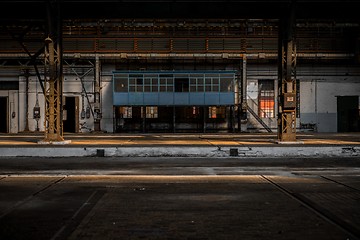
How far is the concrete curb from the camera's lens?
48.4 ft

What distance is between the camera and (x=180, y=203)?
6438 mm

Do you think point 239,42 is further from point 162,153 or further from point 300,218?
point 300,218

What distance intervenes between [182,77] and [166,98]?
2.07 metres

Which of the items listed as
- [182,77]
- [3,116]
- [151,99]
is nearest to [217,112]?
[182,77]

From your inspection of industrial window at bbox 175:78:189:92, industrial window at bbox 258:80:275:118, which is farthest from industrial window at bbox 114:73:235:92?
industrial window at bbox 258:80:275:118

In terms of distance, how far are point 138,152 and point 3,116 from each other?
22.0 metres

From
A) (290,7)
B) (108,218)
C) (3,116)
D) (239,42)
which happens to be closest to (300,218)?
(108,218)

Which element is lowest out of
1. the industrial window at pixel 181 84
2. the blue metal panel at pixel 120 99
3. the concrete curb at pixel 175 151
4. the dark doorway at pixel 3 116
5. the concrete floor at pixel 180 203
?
the concrete floor at pixel 180 203

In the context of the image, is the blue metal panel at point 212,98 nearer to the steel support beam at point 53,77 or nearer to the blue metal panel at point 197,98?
the blue metal panel at point 197,98

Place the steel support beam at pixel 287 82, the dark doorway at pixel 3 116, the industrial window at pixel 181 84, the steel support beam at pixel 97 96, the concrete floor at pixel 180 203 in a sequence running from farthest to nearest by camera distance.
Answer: the dark doorway at pixel 3 116 → the industrial window at pixel 181 84 → the steel support beam at pixel 97 96 → the steel support beam at pixel 287 82 → the concrete floor at pixel 180 203

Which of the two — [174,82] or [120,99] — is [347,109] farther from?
[120,99]

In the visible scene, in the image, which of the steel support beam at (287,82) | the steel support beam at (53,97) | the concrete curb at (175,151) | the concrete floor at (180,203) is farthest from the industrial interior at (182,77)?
the concrete floor at (180,203)

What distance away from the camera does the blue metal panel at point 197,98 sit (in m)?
30.7

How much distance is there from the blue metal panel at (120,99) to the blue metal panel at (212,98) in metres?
5.97
